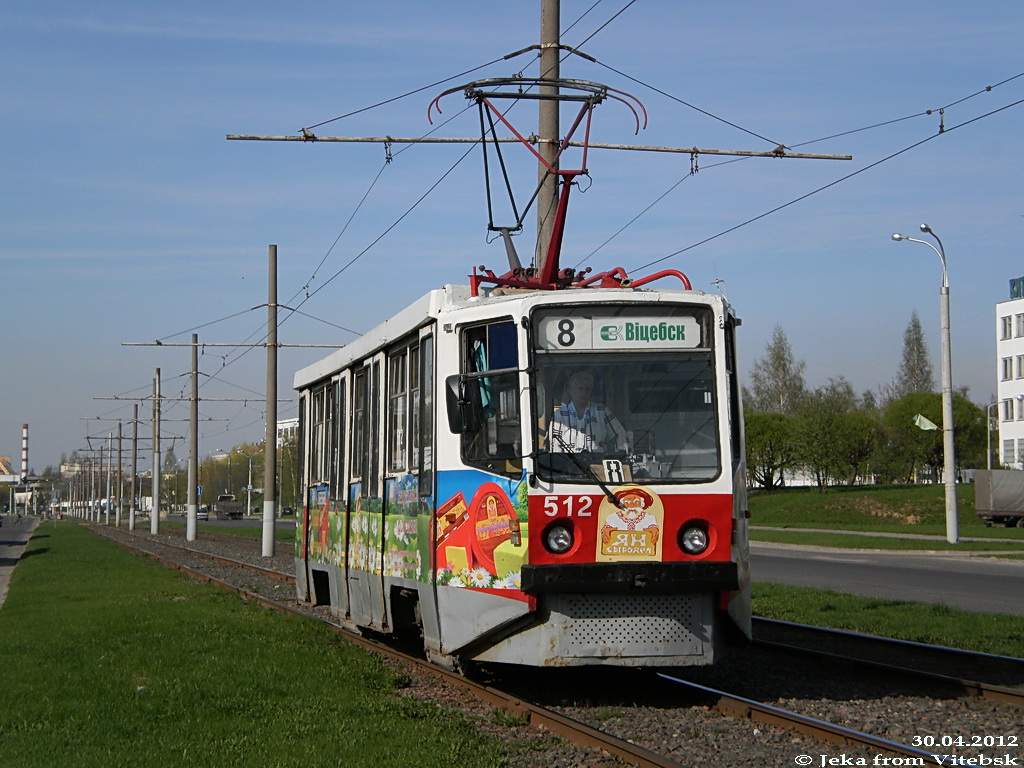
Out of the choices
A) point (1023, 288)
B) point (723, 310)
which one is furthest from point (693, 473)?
point (1023, 288)

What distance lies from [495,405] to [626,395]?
0.96m

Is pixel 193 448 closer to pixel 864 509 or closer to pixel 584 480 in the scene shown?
pixel 864 509

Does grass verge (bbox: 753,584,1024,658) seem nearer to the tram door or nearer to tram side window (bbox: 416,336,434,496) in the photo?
the tram door

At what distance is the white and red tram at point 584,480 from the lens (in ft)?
27.8

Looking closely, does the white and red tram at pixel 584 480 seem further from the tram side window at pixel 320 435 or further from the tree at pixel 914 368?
the tree at pixel 914 368

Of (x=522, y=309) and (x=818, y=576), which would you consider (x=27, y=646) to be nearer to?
(x=522, y=309)

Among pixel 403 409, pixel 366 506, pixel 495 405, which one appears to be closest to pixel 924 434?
pixel 366 506

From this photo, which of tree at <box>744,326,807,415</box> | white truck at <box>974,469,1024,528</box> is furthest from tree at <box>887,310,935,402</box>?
white truck at <box>974,469,1024,528</box>

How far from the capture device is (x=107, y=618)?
15828mm

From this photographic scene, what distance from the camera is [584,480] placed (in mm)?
8539

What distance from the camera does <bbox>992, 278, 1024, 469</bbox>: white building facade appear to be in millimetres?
78000

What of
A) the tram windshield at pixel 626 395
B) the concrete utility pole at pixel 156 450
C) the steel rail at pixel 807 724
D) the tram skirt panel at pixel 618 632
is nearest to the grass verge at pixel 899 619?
the steel rail at pixel 807 724

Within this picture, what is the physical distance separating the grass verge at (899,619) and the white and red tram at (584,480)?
4658mm

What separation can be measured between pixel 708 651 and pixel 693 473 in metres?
1.25
